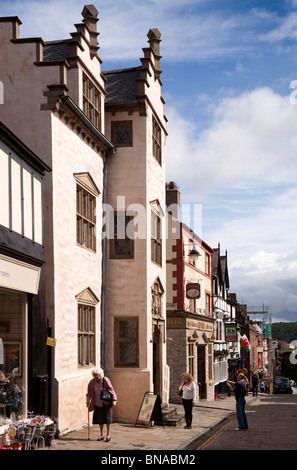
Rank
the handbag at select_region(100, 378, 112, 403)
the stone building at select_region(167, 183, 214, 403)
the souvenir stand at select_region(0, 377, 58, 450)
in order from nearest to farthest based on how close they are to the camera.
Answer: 1. the souvenir stand at select_region(0, 377, 58, 450)
2. the handbag at select_region(100, 378, 112, 403)
3. the stone building at select_region(167, 183, 214, 403)

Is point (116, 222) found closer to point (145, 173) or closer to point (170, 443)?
point (145, 173)

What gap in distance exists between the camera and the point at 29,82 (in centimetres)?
1781

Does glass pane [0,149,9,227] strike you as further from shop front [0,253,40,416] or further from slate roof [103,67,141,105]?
slate roof [103,67,141,105]

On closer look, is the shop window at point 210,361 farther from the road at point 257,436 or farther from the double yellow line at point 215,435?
the road at point 257,436

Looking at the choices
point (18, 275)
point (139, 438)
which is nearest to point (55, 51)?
point (18, 275)

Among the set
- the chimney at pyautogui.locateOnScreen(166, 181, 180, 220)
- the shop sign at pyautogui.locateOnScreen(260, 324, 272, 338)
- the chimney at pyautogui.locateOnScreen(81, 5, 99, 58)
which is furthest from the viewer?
the shop sign at pyautogui.locateOnScreen(260, 324, 272, 338)

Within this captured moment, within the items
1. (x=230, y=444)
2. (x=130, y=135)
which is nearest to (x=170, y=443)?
(x=230, y=444)

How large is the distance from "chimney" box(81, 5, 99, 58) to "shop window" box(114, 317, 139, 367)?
8.99m

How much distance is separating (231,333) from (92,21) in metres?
34.9

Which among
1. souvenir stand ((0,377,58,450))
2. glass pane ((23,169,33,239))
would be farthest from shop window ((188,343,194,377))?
glass pane ((23,169,33,239))

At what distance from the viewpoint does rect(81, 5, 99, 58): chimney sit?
69.5 ft

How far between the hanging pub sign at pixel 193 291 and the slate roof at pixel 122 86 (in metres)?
14.8

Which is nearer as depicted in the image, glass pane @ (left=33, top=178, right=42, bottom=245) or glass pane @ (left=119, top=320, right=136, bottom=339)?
glass pane @ (left=33, top=178, right=42, bottom=245)

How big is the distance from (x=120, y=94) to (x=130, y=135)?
1647 mm
